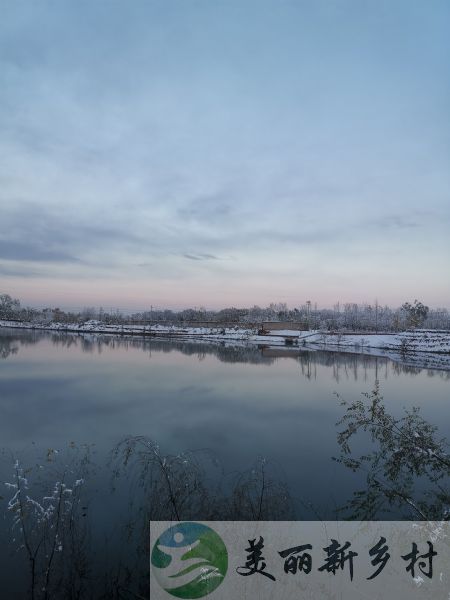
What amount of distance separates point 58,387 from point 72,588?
566 inches

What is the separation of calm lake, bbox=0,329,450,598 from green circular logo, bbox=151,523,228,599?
561mm

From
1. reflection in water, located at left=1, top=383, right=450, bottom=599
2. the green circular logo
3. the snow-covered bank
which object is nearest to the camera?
the green circular logo

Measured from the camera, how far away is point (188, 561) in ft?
12.4

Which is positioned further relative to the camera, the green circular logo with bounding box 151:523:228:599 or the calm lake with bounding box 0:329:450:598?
the calm lake with bounding box 0:329:450:598

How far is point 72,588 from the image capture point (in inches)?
172

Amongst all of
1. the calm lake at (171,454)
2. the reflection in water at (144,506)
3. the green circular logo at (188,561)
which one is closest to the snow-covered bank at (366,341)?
the calm lake at (171,454)

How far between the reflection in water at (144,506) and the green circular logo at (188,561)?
20.9 inches

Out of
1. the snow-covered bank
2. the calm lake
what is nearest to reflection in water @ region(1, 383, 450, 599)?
the calm lake

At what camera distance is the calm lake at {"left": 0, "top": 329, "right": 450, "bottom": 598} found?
5078mm

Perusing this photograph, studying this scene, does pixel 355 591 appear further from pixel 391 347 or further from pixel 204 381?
pixel 391 347

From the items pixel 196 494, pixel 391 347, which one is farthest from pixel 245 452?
pixel 391 347

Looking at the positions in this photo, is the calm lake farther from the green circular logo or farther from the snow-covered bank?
the snow-covered bank

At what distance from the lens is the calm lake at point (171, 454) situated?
5.08 metres

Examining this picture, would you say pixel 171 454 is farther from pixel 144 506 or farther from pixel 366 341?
pixel 366 341
